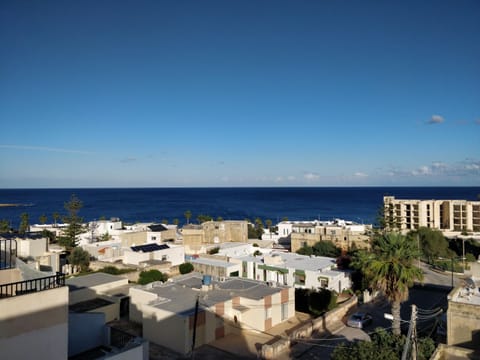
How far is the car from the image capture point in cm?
2019

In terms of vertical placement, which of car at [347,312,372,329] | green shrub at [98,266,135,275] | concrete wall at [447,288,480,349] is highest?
concrete wall at [447,288,480,349]

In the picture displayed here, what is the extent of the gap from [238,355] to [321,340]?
14.6ft

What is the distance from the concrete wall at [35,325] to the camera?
7.24m

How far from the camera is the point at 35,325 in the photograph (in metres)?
7.61

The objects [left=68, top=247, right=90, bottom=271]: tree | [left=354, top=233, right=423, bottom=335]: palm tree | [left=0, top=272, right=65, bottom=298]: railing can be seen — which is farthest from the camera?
[left=68, top=247, right=90, bottom=271]: tree

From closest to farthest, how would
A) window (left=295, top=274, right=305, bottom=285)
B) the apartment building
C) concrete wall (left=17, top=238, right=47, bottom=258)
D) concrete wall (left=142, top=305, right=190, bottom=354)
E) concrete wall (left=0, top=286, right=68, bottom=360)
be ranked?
1. concrete wall (left=0, top=286, right=68, bottom=360)
2. concrete wall (left=142, top=305, right=190, bottom=354)
3. concrete wall (left=17, top=238, right=47, bottom=258)
4. window (left=295, top=274, right=305, bottom=285)
5. the apartment building

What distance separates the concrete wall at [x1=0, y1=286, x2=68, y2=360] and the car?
1625cm

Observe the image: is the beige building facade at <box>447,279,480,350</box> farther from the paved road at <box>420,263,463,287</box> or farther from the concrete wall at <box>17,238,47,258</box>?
the concrete wall at <box>17,238,47,258</box>

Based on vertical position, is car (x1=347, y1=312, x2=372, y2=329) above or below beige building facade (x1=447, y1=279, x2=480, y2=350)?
below

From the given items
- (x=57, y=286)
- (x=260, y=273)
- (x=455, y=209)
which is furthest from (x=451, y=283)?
(x=455, y=209)

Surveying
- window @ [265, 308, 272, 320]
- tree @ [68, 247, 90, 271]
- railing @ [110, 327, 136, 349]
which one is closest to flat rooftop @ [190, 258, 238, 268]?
tree @ [68, 247, 90, 271]

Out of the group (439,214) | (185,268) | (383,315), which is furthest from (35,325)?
(439,214)

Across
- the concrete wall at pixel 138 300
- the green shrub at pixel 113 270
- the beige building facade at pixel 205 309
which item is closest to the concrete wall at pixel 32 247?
the green shrub at pixel 113 270

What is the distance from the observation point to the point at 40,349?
767 centimetres
